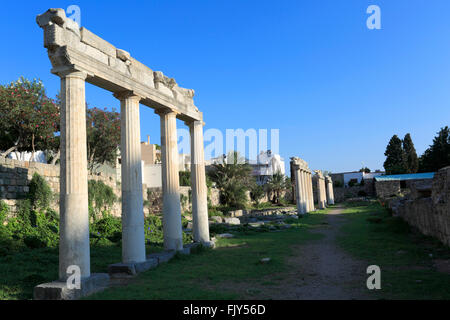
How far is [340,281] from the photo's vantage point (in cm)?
683

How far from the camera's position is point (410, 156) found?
2325 inches

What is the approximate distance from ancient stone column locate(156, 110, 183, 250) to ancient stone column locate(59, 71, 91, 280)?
381 centimetres

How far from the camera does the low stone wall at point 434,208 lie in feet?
29.4

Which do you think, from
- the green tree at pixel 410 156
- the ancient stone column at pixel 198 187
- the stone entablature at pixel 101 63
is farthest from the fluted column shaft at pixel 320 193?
the stone entablature at pixel 101 63

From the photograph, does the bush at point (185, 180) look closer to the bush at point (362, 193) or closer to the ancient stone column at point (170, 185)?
the ancient stone column at point (170, 185)

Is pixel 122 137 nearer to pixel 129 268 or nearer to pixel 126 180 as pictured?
pixel 126 180

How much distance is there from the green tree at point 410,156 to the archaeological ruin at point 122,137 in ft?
181

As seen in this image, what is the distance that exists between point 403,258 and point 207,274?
492 centimetres

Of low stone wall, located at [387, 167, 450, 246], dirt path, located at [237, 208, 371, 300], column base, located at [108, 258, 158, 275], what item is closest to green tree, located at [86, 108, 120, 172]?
column base, located at [108, 258, 158, 275]

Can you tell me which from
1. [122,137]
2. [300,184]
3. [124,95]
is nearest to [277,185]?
[300,184]

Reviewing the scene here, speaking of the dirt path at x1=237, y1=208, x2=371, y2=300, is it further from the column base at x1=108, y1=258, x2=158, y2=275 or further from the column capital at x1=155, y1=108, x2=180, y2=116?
the column capital at x1=155, y1=108, x2=180, y2=116

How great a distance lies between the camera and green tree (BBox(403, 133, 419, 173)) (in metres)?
57.5
